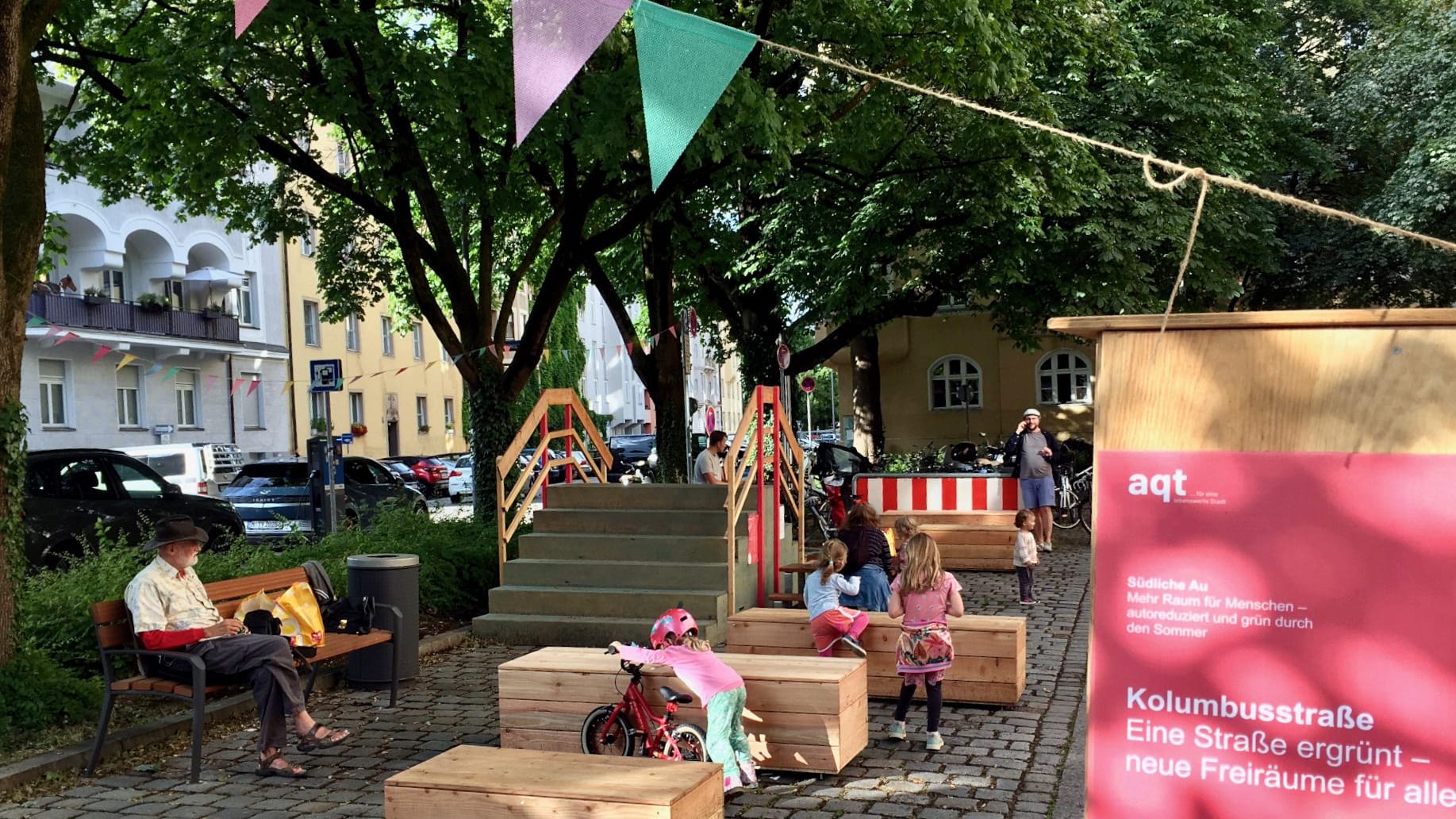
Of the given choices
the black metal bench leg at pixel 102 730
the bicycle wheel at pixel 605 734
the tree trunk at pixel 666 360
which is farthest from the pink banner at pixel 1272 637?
the tree trunk at pixel 666 360

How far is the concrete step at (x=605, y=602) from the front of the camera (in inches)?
439

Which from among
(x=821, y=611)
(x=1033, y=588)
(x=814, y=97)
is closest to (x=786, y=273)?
(x=814, y=97)

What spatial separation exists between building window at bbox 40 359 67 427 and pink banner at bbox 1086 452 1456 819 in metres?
36.2

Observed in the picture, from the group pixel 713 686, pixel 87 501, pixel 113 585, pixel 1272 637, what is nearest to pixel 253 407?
pixel 87 501

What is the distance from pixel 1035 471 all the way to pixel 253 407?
3296 cm

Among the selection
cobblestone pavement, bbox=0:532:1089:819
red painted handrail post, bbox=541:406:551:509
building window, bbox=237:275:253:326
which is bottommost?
cobblestone pavement, bbox=0:532:1089:819

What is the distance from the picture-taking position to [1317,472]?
3232 millimetres

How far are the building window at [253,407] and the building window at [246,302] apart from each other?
6.03 ft

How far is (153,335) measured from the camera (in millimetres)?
38531

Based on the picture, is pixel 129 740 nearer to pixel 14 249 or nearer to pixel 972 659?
pixel 14 249

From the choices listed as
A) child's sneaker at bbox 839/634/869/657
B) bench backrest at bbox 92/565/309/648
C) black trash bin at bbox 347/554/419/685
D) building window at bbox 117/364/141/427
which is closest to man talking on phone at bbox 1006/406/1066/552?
child's sneaker at bbox 839/634/869/657

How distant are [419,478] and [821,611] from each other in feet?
100

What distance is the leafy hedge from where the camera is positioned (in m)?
7.52

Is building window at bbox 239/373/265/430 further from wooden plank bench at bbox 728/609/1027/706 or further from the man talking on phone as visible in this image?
wooden plank bench at bbox 728/609/1027/706
